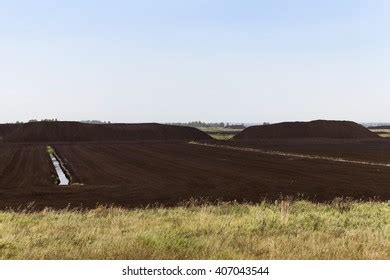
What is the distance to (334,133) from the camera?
147000 millimetres

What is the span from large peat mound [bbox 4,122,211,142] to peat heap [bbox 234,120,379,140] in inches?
680

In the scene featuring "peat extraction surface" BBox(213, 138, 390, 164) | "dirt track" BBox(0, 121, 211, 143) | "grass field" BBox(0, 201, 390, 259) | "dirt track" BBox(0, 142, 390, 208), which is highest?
"dirt track" BBox(0, 121, 211, 143)

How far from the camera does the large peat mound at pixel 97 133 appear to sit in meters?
A: 131

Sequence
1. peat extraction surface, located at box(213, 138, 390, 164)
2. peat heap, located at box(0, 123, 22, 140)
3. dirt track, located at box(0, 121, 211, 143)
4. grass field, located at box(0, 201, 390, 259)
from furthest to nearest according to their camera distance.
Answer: peat heap, located at box(0, 123, 22, 140) < dirt track, located at box(0, 121, 211, 143) < peat extraction surface, located at box(213, 138, 390, 164) < grass field, located at box(0, 201, 390, 259)

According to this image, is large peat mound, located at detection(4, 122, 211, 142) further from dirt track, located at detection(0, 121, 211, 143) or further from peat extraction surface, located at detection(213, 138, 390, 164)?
peat extraction surface, located at detection(213, 138, 390, 164)

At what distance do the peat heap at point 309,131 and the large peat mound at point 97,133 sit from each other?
17260 mm

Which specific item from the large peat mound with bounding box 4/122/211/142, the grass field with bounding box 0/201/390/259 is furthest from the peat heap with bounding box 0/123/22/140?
the grass field with bounding box 0/201/390/259

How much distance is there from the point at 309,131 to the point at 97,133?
62.3 metres

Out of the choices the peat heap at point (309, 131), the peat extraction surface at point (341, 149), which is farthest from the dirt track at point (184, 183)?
the peat heap at point (309, 131)

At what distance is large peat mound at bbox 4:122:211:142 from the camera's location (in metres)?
131

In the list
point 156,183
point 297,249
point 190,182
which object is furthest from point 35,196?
point 297,249

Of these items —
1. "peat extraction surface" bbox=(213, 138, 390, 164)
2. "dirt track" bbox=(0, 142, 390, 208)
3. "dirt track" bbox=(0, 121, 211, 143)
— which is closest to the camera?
"dirt track" bbox=(0, 142, 390, 208)

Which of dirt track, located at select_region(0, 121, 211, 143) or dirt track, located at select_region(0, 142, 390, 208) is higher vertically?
dirt track, located at select_region(0, 121, 211, 143)
